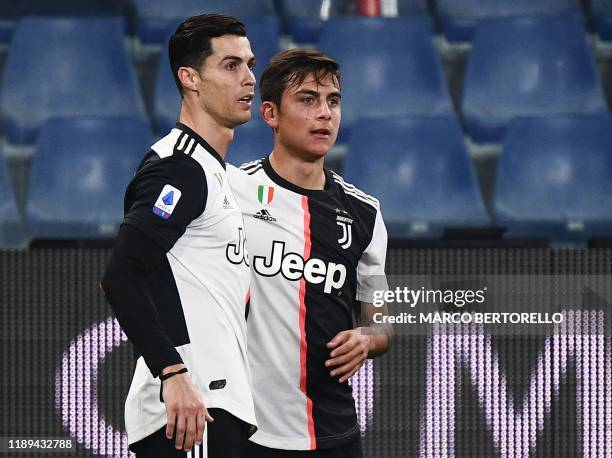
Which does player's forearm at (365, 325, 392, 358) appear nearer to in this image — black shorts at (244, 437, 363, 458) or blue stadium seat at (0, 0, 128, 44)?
black shorts at (244, 437, 363, 458)

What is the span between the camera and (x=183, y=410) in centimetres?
239

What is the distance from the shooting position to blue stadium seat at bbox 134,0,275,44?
6.72 metres

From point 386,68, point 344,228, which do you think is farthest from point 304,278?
point 386,68

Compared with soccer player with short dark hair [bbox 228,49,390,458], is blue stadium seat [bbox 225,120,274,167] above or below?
below

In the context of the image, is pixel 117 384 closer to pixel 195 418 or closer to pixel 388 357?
pixel 388 357

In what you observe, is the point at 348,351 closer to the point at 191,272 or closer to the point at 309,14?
the point at 191,272

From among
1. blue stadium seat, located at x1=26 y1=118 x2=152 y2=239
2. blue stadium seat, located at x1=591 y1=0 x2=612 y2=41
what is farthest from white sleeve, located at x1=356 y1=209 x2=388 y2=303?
blue stadium seat, located at x1=591 y1=0 x2=612 y2=41

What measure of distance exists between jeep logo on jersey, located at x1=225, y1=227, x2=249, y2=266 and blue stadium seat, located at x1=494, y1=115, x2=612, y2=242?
314 centimetres

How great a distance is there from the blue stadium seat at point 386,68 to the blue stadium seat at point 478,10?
0.38 meters

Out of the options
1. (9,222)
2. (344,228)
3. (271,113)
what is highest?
(271,113)

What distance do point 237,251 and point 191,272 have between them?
0.15 metres

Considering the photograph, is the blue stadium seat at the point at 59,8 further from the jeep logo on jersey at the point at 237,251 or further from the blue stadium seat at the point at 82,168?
the jeep logo on jersey at the point at 237,251

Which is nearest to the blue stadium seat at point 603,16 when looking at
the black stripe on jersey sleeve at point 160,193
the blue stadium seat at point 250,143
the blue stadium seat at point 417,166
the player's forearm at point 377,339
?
the blue stadium seat at point 417,166

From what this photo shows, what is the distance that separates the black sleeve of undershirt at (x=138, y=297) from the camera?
95.1 inches
